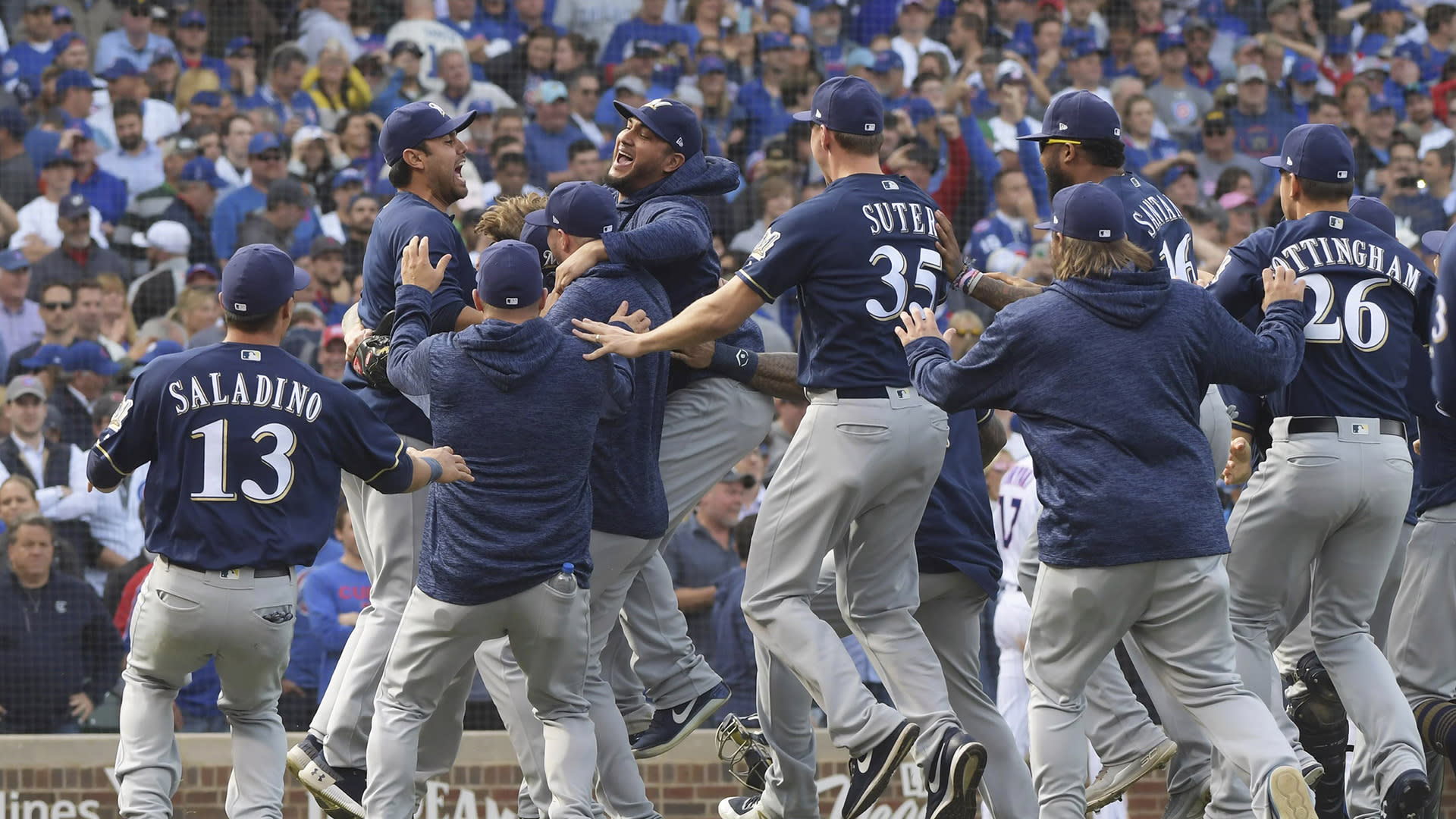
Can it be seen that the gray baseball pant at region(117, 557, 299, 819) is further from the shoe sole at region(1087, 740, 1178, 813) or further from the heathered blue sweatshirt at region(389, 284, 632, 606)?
the shoe sole at region(1087, 740, 1178, 813)

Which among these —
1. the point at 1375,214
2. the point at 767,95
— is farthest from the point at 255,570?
the point at 767,95

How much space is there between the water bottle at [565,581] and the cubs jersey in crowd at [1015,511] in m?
2.97

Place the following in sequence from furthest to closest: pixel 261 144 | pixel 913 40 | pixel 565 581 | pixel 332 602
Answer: pixel 913 40 → pixel 261 144 → pixel 332 602 → pixel 565 581

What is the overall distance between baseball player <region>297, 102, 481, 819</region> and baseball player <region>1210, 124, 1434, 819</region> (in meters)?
2.63

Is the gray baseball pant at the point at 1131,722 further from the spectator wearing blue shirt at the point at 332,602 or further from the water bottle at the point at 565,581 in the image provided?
the spectator wearing blue shirt at the point at 332,602

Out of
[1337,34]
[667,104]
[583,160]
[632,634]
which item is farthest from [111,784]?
[1337,34]

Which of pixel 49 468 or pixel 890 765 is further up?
pixel 890 765

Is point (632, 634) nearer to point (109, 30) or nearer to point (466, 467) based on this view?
point (466, 467)

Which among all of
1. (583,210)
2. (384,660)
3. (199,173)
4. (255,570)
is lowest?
(384,660)

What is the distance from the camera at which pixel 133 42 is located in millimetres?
13102

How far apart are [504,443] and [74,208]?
6539mm

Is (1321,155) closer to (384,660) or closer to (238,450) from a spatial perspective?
(384,660)

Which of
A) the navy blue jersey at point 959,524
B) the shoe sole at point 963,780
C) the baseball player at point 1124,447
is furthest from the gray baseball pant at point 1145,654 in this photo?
the navy blue jersey at point 959,524

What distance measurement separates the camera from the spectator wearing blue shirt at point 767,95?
12.9 meters
